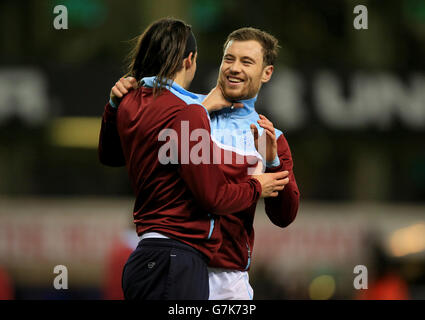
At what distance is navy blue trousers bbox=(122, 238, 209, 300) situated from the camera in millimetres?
3256

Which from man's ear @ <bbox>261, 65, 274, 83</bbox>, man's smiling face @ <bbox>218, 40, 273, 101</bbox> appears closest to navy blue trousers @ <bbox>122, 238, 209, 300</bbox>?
man's smiling face @ <bbox>218, 40, 273, 101</bbox>

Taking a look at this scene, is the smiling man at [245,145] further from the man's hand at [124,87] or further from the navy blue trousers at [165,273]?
the man's hand at [124,87]

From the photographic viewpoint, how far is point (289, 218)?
379 cm

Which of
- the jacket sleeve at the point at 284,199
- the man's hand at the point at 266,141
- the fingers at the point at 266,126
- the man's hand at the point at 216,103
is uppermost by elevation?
the man's hand at the point at 216,103

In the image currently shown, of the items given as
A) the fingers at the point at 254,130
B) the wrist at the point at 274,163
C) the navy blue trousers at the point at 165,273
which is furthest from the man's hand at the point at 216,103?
the navy blue trousers at the point at 165,273

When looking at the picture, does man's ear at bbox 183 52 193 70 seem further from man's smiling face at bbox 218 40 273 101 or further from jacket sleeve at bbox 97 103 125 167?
jacket sleeve at bbox 97 103 125 167

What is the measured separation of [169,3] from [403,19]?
5.11 metres

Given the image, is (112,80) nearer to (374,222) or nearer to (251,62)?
(374,222)

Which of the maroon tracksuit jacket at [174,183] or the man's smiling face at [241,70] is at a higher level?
the man's smiling face at [241,70]

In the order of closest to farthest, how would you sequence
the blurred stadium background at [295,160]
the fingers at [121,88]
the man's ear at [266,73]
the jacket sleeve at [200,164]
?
the jacket sleeve at [200,164]
the fingers at [121,88]
the man's ear at [266,73]
the blurred stadium background at [295,160]

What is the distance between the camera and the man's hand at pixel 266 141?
3.60 m

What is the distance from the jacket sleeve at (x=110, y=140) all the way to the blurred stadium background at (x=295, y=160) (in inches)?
216

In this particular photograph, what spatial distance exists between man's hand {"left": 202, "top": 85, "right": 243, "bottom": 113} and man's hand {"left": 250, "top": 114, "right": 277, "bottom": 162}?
22 centimetres

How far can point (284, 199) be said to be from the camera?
3744mm
